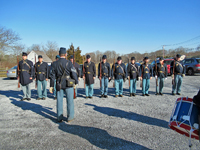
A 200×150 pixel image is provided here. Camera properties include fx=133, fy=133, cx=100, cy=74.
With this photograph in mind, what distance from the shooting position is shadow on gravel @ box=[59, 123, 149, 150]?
2.88m

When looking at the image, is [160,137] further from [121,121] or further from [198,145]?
[121,121]

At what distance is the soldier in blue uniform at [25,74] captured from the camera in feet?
22.1

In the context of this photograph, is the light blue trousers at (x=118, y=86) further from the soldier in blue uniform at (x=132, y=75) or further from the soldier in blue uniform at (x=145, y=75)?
the soldier in blue uniform at (x=145, y=75)

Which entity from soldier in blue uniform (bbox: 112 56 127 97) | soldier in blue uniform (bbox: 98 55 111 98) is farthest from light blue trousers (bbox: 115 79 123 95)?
soldier in blue uniform (bbox: 98 55 111 98)

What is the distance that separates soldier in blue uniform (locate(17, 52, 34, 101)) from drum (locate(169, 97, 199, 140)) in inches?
263

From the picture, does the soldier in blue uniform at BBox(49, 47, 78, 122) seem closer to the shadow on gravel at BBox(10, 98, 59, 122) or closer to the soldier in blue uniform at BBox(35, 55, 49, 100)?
the shadow on gravel at BBox(10, 98, 59, 122)

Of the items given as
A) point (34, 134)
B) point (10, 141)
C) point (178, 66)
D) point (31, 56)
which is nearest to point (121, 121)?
point (34, 134)

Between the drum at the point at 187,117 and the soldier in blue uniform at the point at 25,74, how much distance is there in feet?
21.9

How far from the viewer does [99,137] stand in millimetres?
3266

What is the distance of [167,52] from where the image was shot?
57094 millimetres

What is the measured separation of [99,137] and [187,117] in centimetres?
199

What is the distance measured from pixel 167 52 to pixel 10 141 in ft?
208

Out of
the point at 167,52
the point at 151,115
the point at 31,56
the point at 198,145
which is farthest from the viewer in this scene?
the point at 167,52

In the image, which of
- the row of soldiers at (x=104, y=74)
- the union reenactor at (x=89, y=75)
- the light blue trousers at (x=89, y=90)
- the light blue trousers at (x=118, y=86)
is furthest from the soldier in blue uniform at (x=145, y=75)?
the light blue trousers at (x=89, y=90)
